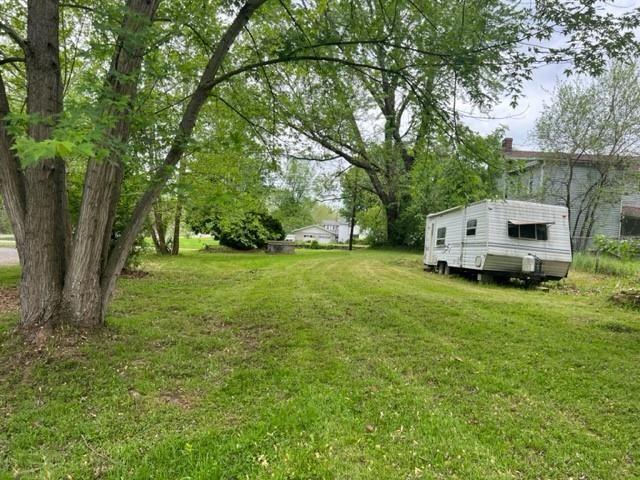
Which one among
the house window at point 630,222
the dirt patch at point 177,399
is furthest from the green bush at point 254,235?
the house window at point 630,222

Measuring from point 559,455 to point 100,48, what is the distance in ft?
15.2

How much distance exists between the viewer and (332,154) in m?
19.0

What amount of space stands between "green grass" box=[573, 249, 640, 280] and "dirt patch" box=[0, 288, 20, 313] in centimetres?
1457

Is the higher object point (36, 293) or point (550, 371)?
point (36, 293)

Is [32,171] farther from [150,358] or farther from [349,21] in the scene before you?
[349,21]

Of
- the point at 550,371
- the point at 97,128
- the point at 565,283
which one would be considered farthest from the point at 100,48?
the point at 565,283

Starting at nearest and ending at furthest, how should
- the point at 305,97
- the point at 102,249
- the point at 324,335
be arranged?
the point at 102,249
the point at 324,335
the point at 305,97

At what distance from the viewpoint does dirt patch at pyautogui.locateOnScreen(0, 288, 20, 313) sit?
19.3ft

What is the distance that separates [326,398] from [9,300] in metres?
6.14

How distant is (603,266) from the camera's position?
13.2 meters

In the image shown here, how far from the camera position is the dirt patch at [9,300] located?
588 cm

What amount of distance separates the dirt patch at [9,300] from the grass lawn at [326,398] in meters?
0.54

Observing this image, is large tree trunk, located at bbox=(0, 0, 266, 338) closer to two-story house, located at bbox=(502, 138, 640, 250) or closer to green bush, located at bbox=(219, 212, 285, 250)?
green bush, located at bbox=(219, 212, 285, 250)

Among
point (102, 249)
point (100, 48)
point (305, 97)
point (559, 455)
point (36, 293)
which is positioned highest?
point (305, 97)
